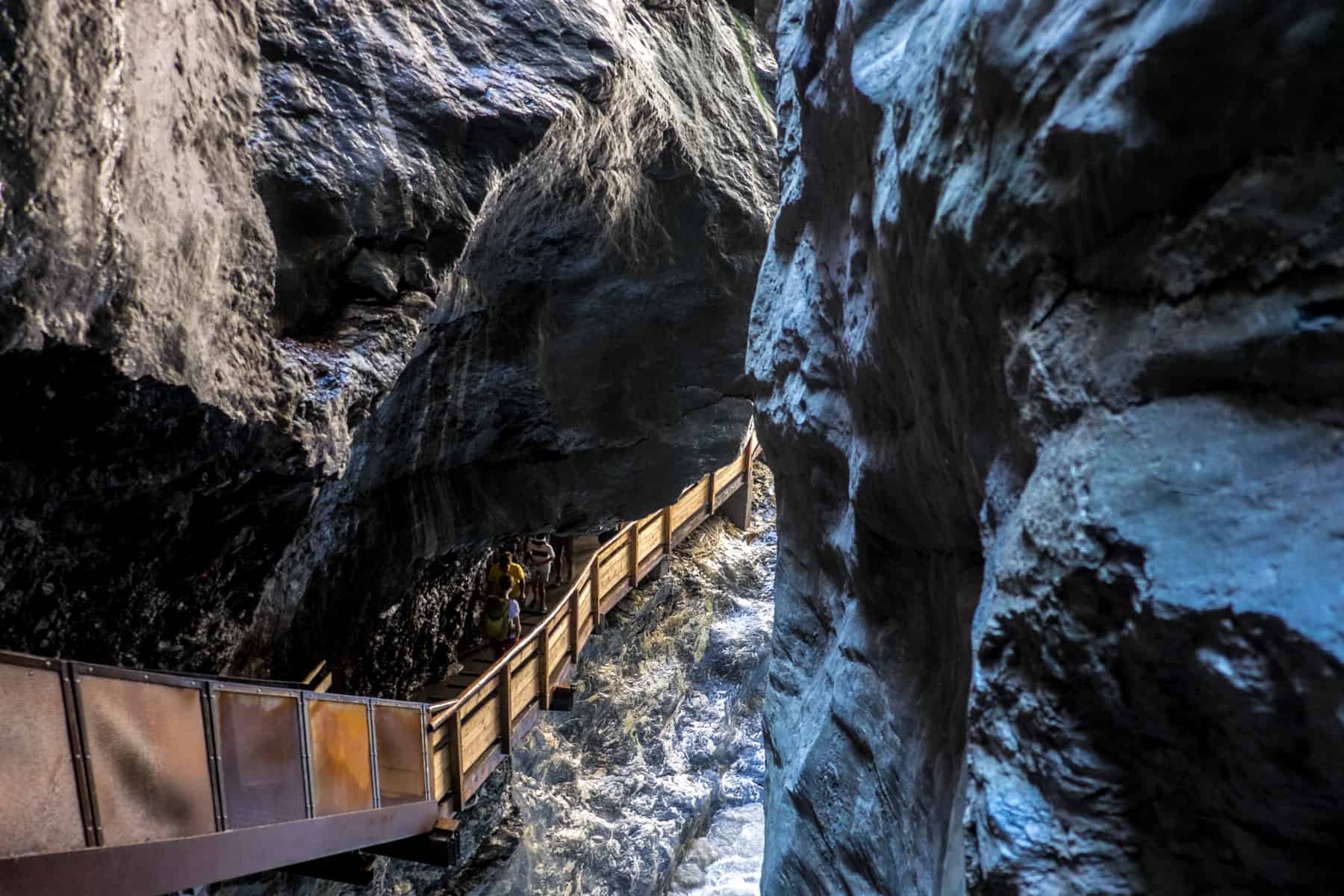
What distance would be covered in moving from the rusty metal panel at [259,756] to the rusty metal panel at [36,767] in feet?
3.16

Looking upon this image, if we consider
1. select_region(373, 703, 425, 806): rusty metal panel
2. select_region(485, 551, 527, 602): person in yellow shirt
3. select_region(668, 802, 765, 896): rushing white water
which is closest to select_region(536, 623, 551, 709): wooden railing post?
select_region(485, 551, 527, 602): person in yellow shirt

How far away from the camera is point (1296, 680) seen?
172 cm

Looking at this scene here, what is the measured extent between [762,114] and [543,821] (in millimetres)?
9052

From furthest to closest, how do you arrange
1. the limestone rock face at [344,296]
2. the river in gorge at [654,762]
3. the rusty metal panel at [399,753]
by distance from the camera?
the river in gorge at [654,762] < the rusty metal panel at [399,753] < the limestone rock face at [344,296]

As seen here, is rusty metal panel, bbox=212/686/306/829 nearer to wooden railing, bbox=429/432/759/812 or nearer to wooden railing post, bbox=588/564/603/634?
wooden railing, bbox=429/432/759/812

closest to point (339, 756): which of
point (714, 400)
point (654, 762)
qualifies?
point (714, 400)

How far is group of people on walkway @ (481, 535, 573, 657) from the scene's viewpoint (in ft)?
36.6

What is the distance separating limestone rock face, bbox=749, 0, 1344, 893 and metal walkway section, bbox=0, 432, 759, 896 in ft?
11.8

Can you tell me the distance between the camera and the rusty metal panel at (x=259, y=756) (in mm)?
5086

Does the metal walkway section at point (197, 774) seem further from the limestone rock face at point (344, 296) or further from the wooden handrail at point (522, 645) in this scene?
the limestone rock face at point (344, 296)

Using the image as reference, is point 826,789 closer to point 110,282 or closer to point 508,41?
point 110,282

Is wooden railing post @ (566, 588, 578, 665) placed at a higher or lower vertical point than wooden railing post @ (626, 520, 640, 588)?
lower

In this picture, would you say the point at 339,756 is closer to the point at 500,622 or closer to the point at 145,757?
the point at 145,757

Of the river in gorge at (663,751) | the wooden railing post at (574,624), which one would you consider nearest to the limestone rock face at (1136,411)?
the wooden railing post at (574,624)
